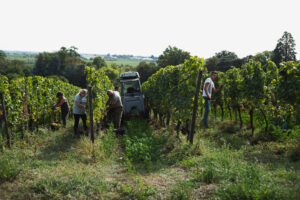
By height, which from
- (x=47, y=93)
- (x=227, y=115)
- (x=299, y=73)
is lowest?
(x=227, y=115)

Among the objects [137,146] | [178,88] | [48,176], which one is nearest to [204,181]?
[137,146]

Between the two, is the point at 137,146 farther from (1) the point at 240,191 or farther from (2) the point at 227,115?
(2) the point at 227,115

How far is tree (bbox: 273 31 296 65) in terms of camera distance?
3812 cm

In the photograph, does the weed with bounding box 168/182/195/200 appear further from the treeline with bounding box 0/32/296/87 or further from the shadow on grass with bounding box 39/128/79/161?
the treeline with bounding box 0/32/296/87

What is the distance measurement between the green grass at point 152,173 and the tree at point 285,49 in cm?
3815

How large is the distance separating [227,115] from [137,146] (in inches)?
294

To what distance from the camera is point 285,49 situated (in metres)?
39.2

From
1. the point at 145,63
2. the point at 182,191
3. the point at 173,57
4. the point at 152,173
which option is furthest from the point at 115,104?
the point at 145,63

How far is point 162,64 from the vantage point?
1999 inches

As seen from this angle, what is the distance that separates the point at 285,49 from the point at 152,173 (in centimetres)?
4332

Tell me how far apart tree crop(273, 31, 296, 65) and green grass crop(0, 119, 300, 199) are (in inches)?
1502

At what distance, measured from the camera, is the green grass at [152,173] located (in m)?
3.34

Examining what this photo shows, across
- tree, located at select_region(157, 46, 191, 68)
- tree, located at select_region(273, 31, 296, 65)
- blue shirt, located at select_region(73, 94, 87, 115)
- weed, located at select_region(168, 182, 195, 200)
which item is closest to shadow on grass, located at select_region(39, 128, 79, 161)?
blue shirt, located at select_region(73, 94, 87, 115)

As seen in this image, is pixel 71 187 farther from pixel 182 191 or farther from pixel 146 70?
pixel 146 70
